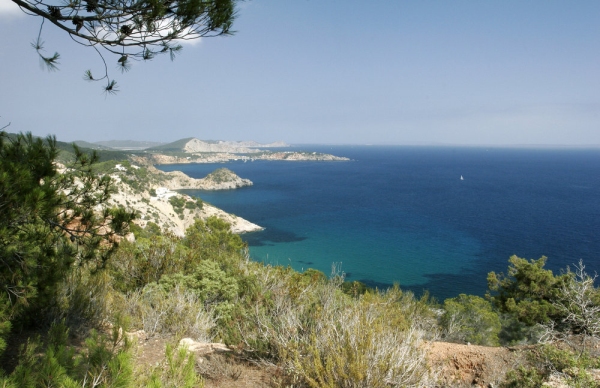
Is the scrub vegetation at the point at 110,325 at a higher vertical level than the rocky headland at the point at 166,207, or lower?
higher

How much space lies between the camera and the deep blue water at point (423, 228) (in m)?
30.9

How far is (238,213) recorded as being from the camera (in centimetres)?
5291

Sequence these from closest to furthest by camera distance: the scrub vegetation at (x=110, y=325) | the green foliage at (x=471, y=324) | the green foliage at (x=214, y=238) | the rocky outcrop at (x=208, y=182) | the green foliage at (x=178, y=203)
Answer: the scrub vegetation at (x=110, y=325), the green foliage at (x=471, y=324), the green foliage at (x=214, y=238), the green foliage at (x=178, y=203), the rocky outcrop at (x=208, y=182)

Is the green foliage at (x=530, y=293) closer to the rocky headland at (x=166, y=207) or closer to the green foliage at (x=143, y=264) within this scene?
the green foliage at (x=143, y=264)

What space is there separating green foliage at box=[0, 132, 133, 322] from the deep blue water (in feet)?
85.7

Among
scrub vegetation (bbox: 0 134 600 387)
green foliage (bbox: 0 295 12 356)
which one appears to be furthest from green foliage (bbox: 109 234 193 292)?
green foliage (bbox: 0 295 12 356)

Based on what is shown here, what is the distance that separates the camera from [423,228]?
4372 centimetres

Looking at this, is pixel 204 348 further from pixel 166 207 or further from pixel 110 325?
pixel 166 207

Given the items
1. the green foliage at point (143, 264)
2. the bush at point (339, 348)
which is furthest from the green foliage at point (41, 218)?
the green foliage at point (143, 264)

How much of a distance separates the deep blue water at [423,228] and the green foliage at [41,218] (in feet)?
85.7

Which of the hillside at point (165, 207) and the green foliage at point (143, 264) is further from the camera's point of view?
the hillside at point (165, 207)

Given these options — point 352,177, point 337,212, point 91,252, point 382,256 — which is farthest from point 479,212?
point 91,252

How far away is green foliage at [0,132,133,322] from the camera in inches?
101

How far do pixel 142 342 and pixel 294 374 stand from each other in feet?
8.73
